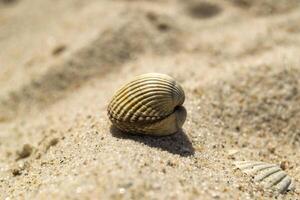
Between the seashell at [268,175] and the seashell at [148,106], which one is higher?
the seashell at [148,106]

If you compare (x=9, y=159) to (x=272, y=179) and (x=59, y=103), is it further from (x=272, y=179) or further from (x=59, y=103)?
(x=272, y=179)

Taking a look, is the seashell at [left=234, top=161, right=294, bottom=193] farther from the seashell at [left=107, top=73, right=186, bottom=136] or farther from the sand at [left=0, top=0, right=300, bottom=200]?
the seashell at [left=107, top=73, right=186, bottom=136]

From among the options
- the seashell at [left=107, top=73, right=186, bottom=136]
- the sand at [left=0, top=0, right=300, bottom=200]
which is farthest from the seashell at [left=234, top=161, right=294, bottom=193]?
the seashell at [left=107, top=73, right=186, bottom=136]

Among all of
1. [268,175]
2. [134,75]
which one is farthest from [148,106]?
[134,75]

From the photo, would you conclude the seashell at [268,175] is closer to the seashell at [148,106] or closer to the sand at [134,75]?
the sand at [134,75]

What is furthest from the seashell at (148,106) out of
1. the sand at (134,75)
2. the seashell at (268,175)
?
the seashell at (268,175)

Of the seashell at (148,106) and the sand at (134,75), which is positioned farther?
the seashell at (148,106)

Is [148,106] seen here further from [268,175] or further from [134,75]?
[134,75]
